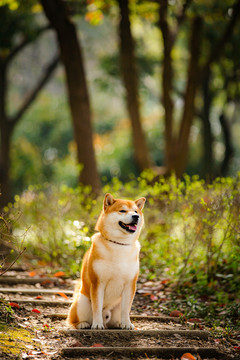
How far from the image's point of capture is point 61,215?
29.5 ft

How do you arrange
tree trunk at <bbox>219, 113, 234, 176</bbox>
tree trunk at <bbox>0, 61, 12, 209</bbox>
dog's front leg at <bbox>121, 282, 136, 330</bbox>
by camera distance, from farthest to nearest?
Result: tree trunk at <bbox>219, 113, 234, 176</bbox> < tree trunk at <bbox>0, 61, 12, 209</bbox> < dog's front leg at <bbox>121, 282, 136, 330</bbox>

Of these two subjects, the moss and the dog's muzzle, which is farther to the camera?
the dog's muzzle

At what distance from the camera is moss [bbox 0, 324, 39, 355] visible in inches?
172

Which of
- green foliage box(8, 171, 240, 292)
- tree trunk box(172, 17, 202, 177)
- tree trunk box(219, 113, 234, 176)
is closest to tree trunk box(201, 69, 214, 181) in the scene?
tree trunk box(219, 113, 234, 176)

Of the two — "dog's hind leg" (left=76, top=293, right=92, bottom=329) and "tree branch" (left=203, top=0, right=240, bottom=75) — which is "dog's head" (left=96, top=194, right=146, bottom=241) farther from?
"tree branch" (left=203, top=0, right=240, bottom=75)

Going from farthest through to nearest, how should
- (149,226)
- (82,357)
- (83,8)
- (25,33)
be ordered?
(25,33) < (83,8) < (149,226) < (82,357)

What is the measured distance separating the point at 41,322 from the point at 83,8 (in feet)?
38.2

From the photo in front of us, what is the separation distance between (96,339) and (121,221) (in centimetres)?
118

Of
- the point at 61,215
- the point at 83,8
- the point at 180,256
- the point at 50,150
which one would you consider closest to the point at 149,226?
the point at 180,256

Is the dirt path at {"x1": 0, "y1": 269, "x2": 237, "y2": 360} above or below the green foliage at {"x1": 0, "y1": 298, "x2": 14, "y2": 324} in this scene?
below

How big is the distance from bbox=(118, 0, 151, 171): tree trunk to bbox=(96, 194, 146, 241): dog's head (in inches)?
298

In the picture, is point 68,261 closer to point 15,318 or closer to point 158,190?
point 158,190

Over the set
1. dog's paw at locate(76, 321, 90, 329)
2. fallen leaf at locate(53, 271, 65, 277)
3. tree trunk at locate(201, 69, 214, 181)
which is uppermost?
dog's paw at locate(76, 321, 90, 329)

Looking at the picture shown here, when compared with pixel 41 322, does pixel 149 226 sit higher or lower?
lower
